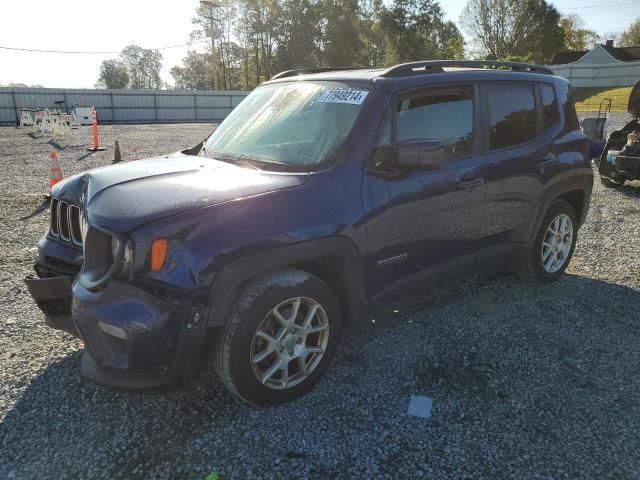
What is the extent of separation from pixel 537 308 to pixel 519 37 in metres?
66.5

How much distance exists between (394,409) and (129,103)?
1330 inches

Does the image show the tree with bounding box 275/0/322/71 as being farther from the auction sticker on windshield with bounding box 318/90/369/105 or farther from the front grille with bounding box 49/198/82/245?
the front grille with bounding box 49/198/82/245

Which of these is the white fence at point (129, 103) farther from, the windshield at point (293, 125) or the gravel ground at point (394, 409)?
the gravel ground at point (394, 409)

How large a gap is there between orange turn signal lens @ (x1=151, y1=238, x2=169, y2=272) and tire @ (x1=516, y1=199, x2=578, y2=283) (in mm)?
3245

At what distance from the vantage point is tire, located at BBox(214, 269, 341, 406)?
2.58 meters

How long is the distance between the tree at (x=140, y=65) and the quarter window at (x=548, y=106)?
271 feet

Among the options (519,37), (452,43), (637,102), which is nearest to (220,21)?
(452,43)

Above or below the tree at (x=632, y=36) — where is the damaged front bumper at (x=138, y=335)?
below

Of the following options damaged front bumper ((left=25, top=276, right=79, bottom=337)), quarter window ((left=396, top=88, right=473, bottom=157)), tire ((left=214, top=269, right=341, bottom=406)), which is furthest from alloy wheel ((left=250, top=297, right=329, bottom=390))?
quarter window ((left=396, top=88, right=473, bottom=157))

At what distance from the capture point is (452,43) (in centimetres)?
6288

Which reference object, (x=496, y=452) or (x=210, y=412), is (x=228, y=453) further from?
(x=496, y=452)

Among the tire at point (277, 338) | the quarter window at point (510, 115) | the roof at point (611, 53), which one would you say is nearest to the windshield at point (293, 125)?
the tire at point (277, 338)

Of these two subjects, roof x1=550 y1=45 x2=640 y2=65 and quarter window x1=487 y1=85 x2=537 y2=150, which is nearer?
quarter window x1=487 y1=85 x2=537 y2=150

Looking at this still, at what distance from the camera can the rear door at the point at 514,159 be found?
3.81 meters
